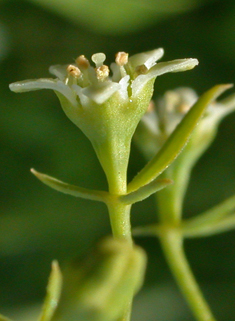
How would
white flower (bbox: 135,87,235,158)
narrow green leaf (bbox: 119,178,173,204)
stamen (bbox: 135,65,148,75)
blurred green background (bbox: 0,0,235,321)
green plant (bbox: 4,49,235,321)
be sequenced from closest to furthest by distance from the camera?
green plant (bbox: 4,49,235,321), narrow green leaf (bbox: 119,178,173,204), stamen (bbox: 135,65,148,75), white flower (bbox: 135,87,235,158), blurred green background (bbox: 0,0,235,321)

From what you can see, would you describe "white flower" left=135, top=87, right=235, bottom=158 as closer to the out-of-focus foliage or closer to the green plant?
the green plant

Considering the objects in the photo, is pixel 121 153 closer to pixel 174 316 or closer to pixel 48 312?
pixel 48 312

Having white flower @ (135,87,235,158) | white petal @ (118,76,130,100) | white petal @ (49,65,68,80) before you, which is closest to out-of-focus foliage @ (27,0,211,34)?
white flower @ (135,87,235,158)

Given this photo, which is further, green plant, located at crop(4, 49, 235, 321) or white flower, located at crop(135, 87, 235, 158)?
white flower, located at crop(135, 87, 235, 158)

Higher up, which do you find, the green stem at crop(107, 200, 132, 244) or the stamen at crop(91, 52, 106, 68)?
the stamen at crop(91, 52, 106, 68)

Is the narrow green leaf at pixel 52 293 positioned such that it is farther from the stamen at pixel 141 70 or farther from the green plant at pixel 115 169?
the stamen at pixel 141 70

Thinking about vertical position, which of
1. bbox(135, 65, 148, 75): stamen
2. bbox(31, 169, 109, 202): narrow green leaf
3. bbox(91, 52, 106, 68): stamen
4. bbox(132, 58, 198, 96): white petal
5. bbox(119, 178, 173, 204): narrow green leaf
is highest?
bbox(91, 52, 106, 68): stamen
